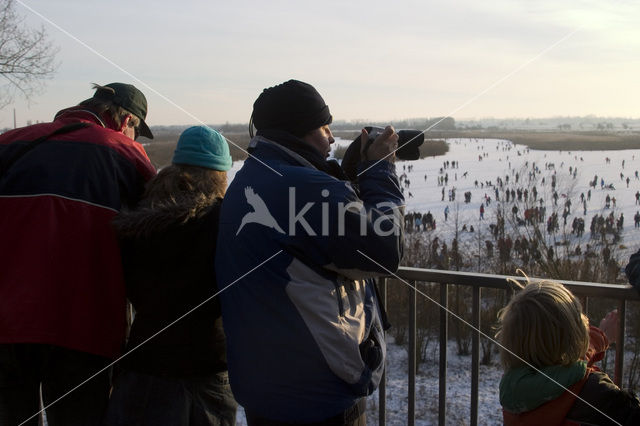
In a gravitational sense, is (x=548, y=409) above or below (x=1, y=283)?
below

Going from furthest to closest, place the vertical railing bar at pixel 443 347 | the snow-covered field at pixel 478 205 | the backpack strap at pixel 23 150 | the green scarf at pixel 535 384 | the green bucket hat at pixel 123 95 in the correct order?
the snow-covered field at pixel 478 205
the vertical railing bar at pixel 443 347
the green bucket hat at pixel 123 95
the backpack strap at pixel 23 150
the green scarf at pixel 535 384

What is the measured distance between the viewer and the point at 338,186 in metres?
1.71

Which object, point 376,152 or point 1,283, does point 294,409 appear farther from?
point 1,283

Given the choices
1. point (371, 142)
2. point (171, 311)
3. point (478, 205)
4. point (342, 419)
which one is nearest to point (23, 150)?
point (171, 311)

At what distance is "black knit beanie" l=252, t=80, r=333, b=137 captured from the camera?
6.20 ft

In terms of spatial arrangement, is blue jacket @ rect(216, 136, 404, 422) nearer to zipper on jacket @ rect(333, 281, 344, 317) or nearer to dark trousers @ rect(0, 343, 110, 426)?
zipper on jacket @ rect(333, 281, 344, 317)

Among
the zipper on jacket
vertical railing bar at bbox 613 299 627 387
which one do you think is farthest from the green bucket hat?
vertical railing bar at bbox 613 299 627 387

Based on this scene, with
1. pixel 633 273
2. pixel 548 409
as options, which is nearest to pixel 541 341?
pixel 548 409

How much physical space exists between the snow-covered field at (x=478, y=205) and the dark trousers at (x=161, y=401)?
12.5 feet

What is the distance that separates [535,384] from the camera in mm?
1835

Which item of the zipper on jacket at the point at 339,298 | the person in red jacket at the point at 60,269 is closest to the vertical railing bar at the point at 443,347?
the zipper on jacket at the point at 339,298

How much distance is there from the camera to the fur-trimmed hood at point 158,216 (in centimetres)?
196

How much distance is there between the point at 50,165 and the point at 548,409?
1980mm

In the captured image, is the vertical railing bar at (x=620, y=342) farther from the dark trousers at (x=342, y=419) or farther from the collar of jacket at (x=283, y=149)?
the collar of jacket at (x=283, y=149)
